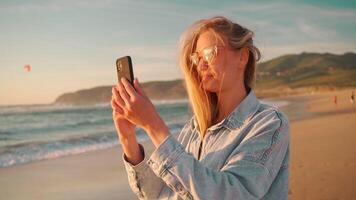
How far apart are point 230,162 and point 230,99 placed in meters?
0.33

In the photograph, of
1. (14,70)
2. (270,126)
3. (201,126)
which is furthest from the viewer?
(14,70)

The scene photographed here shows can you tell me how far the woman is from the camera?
54.0 inches

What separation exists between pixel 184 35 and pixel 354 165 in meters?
6.63

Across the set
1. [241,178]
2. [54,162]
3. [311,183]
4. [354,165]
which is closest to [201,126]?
[241,178]

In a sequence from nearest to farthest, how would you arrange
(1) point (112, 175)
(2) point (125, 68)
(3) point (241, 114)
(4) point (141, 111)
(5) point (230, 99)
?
(4) point (141, 111) → (2) point (125, 68) → (3) point (241, 114) → (5) point (230, 99) → (1) point (112, 175)

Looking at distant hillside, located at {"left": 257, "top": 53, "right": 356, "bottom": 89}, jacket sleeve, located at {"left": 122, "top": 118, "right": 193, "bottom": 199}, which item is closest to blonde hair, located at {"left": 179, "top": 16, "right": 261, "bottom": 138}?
jacket sleeve, located at {"left": 122, "top": 118, "right": 193, "bottom": 199}

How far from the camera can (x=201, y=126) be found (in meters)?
1.77

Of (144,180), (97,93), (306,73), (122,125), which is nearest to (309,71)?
(306,73)

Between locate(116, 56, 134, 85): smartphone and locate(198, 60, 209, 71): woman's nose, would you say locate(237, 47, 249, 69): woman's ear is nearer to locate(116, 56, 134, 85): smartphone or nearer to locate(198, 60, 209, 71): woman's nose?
locate(198, 60, 209, 71): woman's nose

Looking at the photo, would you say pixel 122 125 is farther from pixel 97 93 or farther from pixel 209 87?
pixel 97 93

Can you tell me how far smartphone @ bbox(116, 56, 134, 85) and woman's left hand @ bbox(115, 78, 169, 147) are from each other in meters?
0.06

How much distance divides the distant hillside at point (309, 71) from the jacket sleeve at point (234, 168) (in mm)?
83186

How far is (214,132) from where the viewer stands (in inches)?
66.4

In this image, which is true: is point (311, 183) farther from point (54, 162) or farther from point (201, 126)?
point (54, 162)
